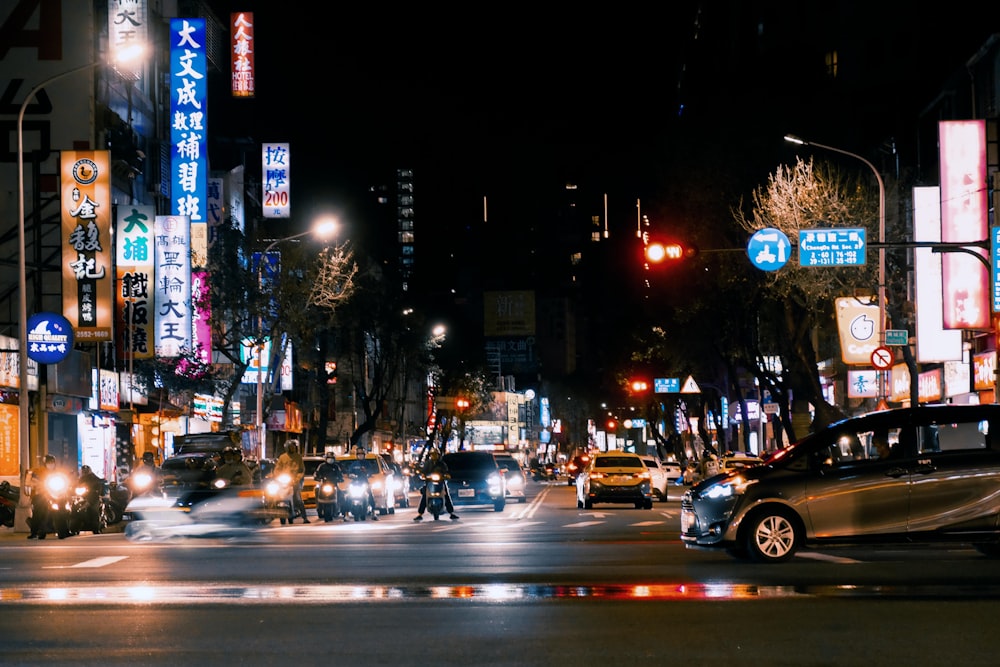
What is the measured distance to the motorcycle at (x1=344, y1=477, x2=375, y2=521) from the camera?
3522 centimetres

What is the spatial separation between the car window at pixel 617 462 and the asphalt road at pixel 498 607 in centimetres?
1846

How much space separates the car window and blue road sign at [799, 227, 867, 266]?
8790 millimetres

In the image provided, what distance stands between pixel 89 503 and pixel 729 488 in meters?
17.4

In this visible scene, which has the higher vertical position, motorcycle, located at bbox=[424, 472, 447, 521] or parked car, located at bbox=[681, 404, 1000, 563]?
parked car, located at bbox=[681, 404, 1000, 563]

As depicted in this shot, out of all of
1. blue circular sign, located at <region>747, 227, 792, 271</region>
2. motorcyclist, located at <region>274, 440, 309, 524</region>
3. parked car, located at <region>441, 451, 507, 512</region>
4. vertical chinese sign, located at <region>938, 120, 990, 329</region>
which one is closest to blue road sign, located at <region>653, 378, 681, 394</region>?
parked car, located at <region>441, 451, 507, 512</region>

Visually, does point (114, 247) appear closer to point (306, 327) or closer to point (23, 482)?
point (306, 327)

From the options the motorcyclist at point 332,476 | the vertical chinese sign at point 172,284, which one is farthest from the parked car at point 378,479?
the vertical chinese sign at point 172,284

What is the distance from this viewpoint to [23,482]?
31656 mm

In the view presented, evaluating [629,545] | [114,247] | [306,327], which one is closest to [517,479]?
[306,327]

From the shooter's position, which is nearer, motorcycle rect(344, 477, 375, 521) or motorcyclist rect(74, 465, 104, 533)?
motorcyclist rect(74, 465, 104, 533)

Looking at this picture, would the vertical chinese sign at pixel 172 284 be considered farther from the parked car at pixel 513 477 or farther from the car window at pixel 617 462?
the car window at pixel 617 462

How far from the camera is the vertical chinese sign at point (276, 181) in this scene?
212 ft

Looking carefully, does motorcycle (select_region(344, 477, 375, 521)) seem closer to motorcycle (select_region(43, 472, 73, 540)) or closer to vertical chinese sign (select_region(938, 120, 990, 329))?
motorcycle (select_region(43, 472, 73, 540))

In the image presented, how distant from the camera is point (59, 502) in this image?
28938mm
